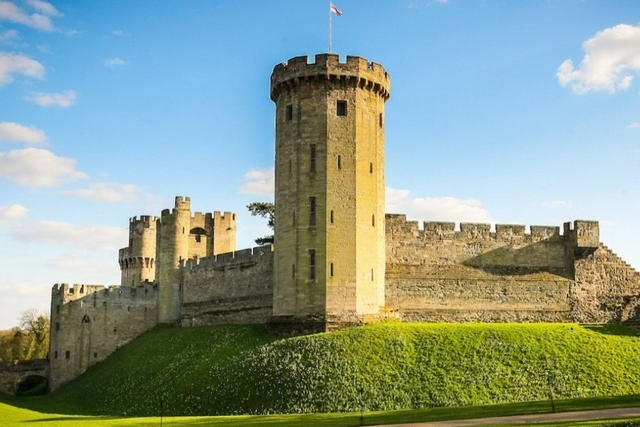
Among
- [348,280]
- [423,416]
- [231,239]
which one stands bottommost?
[423,416]

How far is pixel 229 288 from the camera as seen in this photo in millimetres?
53031

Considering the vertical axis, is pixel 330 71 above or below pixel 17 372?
above

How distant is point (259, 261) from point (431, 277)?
36.8 ft

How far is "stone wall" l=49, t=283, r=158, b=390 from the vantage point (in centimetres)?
6041

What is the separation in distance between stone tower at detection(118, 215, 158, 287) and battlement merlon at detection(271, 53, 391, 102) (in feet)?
109

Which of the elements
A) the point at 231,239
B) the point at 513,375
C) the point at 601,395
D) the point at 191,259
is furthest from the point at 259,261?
the point at 601,395

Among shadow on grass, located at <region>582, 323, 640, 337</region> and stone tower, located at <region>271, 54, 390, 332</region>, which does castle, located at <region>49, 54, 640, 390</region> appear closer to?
stone tower, located at <region>271, 54, 390, 332</region>

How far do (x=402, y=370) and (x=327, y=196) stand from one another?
31.5 ft

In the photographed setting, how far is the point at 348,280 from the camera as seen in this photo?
40.6 m

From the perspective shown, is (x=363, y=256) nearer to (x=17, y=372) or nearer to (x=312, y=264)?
(x=312, y=264)

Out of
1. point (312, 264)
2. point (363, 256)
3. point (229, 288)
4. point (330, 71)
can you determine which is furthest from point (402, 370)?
point (229, 288)

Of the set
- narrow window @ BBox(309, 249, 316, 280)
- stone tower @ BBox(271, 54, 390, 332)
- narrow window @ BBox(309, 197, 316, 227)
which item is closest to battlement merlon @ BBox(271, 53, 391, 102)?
stone tower @ BBox(271, 54, 390, 332)

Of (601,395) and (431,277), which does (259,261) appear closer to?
(431,277)

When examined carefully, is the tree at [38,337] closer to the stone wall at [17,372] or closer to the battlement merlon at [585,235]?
the stone wall at [17,372]
